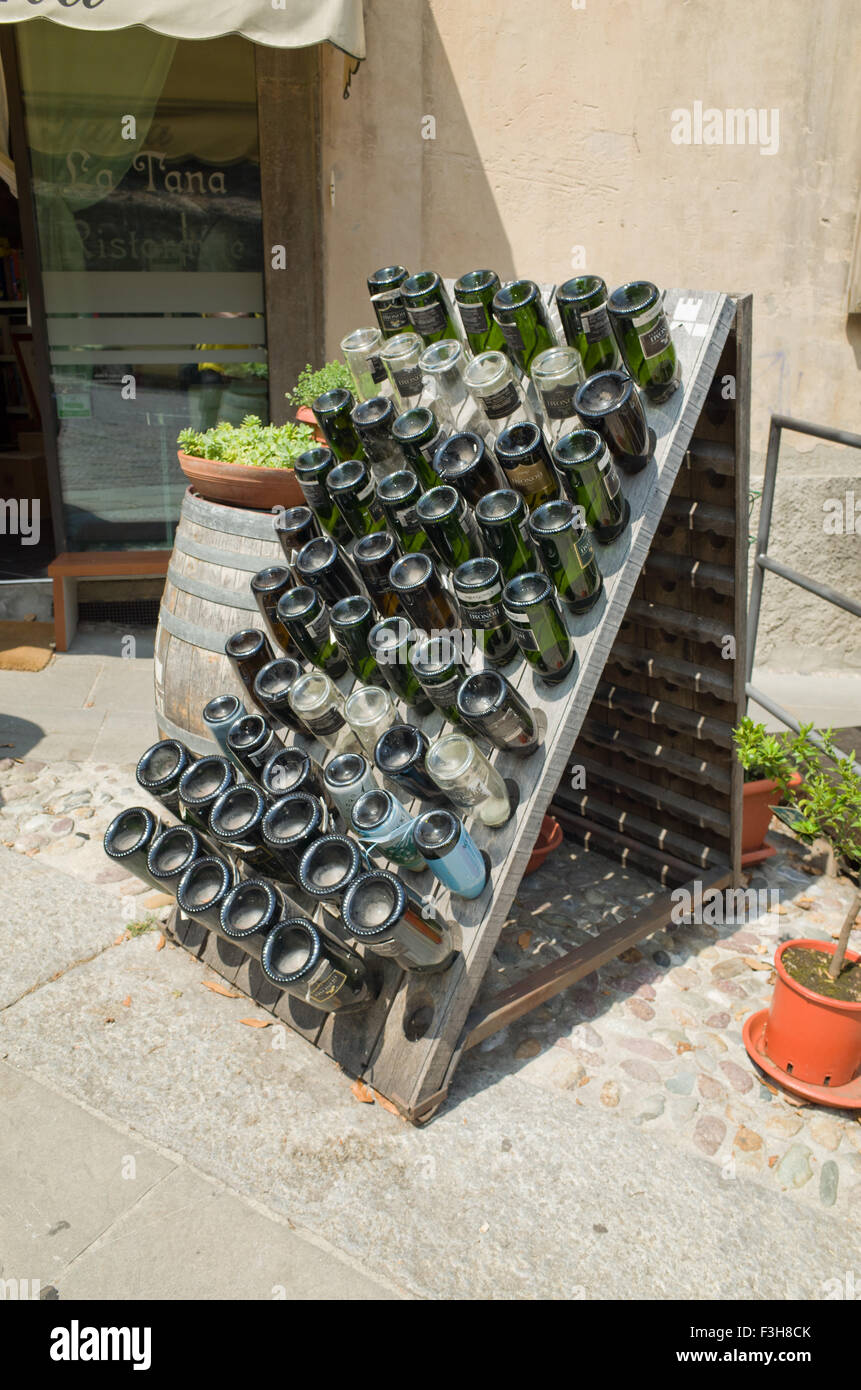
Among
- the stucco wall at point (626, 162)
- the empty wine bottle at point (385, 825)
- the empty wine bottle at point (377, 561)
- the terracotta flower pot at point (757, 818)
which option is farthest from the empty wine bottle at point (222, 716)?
the stucco wall at point (626, 162)

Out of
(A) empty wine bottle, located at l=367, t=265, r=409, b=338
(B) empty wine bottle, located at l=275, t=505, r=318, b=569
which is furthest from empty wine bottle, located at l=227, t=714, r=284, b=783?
(A) empty wine bottle, located at l=367, t=265, r=409, b=338

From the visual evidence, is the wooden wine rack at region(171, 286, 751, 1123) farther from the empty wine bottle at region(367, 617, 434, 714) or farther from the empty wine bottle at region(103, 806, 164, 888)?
the empty wine bottle at region(103, 806, 164, 888)

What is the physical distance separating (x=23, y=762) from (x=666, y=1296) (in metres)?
3.29

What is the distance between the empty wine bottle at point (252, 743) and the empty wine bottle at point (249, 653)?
0.17 metres

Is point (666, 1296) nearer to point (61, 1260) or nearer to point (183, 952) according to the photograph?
point (61, 1260)

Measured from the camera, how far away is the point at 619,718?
3502mm

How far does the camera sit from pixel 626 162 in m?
5.20

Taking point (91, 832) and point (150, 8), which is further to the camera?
point (150, 8)

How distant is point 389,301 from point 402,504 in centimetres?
77

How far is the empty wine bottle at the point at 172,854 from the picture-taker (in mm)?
2588

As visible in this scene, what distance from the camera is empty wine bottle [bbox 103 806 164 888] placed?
2.63 m

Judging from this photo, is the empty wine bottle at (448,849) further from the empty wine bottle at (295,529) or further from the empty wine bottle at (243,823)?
the empty wine bottle at (295,529)

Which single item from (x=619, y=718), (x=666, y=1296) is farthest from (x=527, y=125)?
(x=666, y=1296)

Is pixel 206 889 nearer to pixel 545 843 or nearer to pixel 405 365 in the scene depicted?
pixel 545 843
